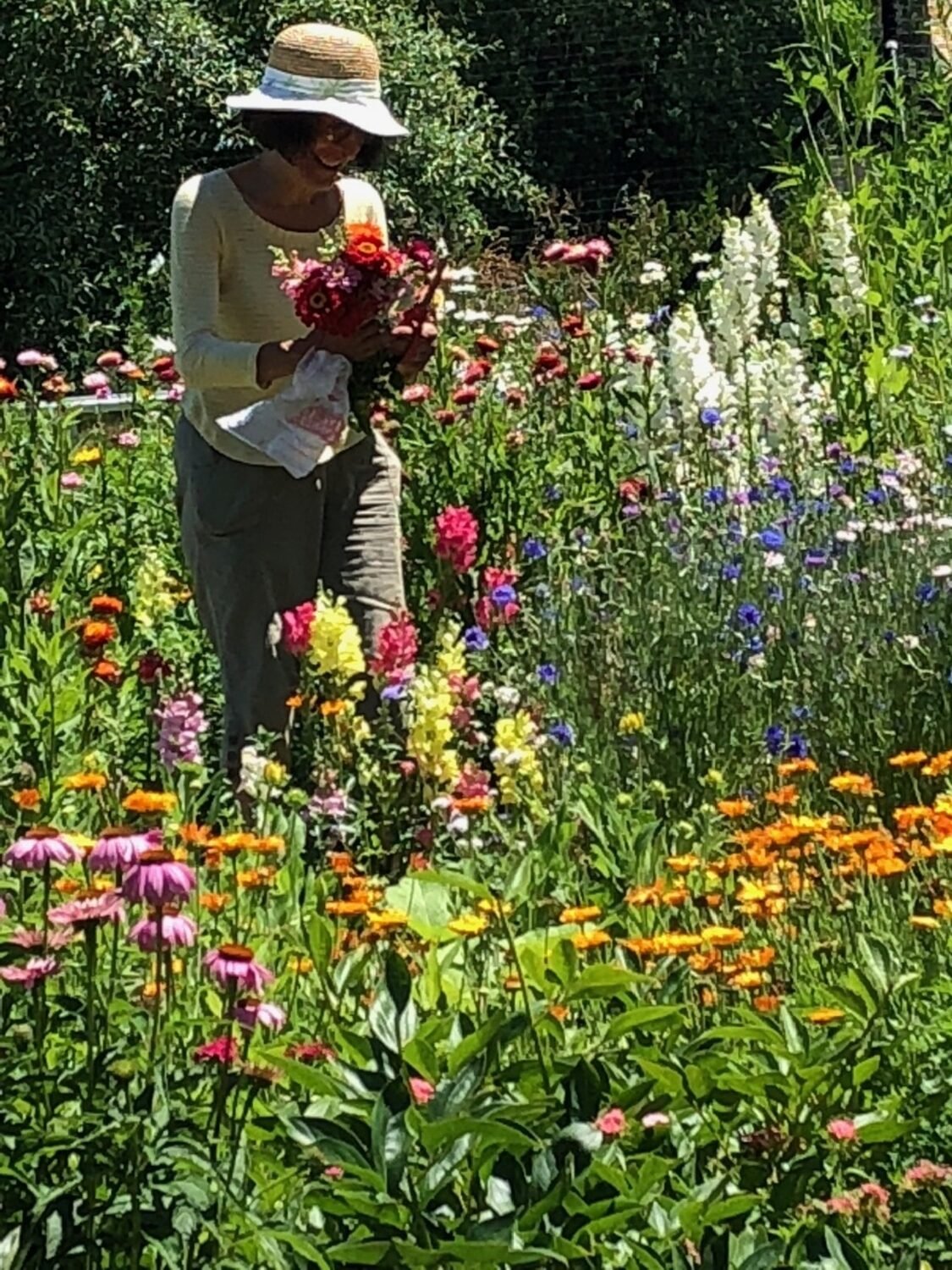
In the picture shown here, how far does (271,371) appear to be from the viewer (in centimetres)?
412

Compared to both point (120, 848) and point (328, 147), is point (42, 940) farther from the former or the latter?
point (328, 147)

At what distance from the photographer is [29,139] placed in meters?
11.7

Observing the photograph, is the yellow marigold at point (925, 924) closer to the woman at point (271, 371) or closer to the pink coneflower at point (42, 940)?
the pink coneflower at point (42, 940)

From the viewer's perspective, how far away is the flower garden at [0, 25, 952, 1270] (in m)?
2.20

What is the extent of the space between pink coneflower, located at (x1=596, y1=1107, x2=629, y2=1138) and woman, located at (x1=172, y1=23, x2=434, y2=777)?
2.10 m

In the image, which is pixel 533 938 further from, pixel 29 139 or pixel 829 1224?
pixel 29 139

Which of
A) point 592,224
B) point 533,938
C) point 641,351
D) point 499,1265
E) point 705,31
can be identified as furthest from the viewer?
point 705,31

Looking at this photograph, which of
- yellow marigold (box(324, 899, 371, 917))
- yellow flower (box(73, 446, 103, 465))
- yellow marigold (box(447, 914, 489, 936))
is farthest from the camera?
yellow flower (box(73, 446, 103, 465))

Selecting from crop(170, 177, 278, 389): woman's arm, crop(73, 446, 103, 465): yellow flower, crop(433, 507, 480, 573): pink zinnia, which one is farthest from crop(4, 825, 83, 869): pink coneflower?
crop(73, 446, 103, 465): yellow flower

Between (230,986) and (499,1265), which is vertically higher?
(230,986)

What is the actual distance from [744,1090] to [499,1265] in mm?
395

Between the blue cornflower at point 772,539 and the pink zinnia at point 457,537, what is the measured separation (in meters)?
0.66

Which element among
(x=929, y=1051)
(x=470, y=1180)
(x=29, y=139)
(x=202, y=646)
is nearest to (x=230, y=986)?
(x=470, y=1180)

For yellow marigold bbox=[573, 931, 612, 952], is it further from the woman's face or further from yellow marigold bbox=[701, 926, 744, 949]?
the woman's face
